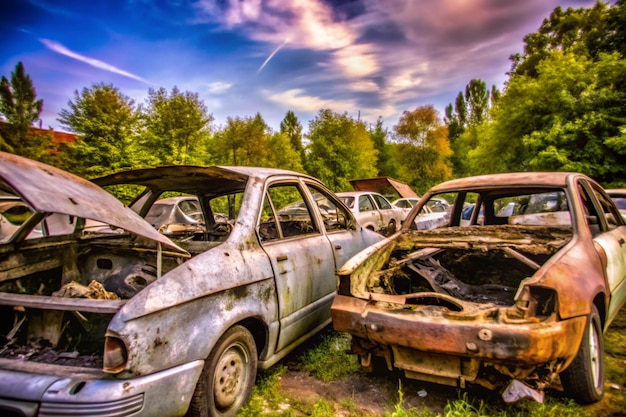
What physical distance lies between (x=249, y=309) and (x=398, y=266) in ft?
4.94

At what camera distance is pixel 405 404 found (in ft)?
9.09

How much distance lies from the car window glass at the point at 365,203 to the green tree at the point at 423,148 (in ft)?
97.7

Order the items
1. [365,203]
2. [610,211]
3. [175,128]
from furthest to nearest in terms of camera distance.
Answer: [175,128] < [365,203] < [610,211]

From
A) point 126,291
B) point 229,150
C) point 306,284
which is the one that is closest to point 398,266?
point 306,284

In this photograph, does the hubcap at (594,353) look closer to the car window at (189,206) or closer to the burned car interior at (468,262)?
the burned car interior at (468,262)

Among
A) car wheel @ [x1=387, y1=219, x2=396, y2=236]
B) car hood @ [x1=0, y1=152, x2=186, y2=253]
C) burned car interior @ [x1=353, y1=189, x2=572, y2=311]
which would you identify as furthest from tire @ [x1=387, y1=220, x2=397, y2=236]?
car hood @ [x1=0, y1=152, x2=186, y2=253]

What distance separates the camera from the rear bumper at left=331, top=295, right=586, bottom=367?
218cm

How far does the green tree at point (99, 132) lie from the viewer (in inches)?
643

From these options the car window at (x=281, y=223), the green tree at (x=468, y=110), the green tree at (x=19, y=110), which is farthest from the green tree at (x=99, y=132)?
the green tree at (x=468, y=110)

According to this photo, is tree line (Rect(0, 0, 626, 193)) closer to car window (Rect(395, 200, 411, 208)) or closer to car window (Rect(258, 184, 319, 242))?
car window (Rect(395, 200, 411, 208))

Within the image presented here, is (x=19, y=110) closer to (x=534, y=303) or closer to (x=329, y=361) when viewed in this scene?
(x=329, y=361)

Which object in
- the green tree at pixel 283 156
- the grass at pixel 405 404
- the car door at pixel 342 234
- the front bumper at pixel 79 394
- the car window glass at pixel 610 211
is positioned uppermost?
the green tree at pixel 283 156

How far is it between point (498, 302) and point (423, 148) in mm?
38699

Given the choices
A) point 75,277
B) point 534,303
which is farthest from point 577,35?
point 75,277
